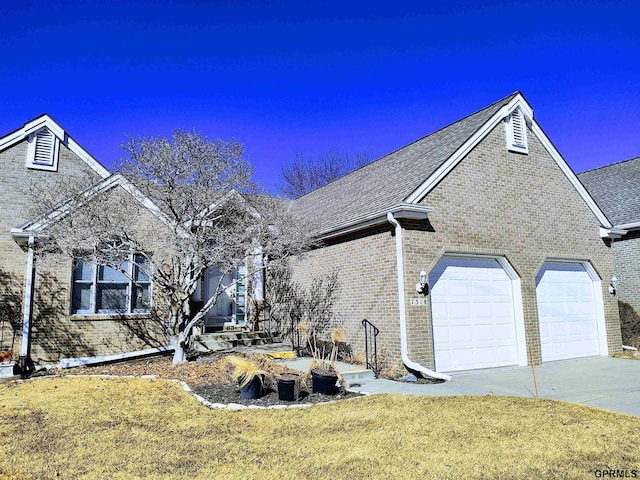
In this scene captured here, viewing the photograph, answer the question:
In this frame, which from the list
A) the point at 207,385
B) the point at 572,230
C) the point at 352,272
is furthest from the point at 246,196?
the point at 572,230

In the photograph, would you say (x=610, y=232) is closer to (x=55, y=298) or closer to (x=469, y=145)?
(x=469, y=145)

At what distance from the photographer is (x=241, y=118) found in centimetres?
1677

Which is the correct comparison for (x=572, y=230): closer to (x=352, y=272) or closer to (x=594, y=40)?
(x=594, y=40)

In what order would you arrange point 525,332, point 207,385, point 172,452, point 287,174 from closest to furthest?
point 172,452, point 207,385, point 525,332, point 287,174

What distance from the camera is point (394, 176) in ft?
43.4

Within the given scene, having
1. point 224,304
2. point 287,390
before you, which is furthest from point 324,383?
point 224,304

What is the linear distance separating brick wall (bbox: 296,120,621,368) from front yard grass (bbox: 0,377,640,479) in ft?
10.9

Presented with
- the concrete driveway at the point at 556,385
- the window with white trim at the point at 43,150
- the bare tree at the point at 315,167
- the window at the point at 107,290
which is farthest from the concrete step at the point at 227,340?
the bare tree at the point at 315,167

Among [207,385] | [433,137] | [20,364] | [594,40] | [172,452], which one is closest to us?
[172,452]

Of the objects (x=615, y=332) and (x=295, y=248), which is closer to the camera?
(x=295, y=248)

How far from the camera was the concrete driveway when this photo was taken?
25.0ft

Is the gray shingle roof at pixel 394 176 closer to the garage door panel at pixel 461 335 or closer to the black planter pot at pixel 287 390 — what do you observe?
the garage door panel at pixel 461 335

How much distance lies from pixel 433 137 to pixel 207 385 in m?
Answer: 10.2

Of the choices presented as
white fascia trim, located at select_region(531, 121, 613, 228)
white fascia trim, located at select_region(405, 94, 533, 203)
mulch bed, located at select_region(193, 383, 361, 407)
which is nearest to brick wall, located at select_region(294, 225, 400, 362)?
white fascia trim, located at select_region(405, 94, 533, 203)
